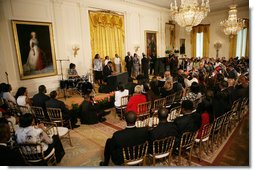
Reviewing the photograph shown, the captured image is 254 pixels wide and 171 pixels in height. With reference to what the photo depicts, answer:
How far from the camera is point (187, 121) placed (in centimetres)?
287

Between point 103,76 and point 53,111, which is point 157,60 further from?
point 53,111

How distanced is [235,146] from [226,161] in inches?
24.3

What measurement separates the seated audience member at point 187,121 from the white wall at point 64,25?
6249 mm

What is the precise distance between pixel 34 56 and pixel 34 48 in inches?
12.0

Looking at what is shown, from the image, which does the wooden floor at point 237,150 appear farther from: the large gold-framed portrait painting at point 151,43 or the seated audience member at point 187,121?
the large gold-framed portrait painting at point 151,43

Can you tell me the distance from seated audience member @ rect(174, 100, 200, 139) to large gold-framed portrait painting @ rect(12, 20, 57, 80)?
6.23 meters

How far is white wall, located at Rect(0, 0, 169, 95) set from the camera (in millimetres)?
6473

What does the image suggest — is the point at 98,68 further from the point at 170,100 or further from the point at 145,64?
the point at 170,100

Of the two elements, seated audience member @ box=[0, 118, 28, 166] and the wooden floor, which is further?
the wooden floor

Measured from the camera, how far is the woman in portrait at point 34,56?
7035 mm

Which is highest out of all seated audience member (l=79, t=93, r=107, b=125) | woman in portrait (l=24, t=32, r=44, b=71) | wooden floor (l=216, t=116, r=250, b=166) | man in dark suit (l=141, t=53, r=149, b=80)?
woman in portrait (l=24, t=32, r=44, b=71)

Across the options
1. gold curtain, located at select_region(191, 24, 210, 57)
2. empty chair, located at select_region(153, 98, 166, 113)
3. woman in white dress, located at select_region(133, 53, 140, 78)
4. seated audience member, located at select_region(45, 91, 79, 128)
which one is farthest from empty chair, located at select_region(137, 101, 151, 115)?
gold curtain, located at select_region(191, 24, 210, 57)

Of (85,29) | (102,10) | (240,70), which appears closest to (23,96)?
(85,29)

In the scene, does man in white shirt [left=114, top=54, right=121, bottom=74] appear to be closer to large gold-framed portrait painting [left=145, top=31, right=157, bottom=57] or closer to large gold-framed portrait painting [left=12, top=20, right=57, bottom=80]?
large gold-framed portrait painting [left=145, top=31, right=157, bottom=57]
